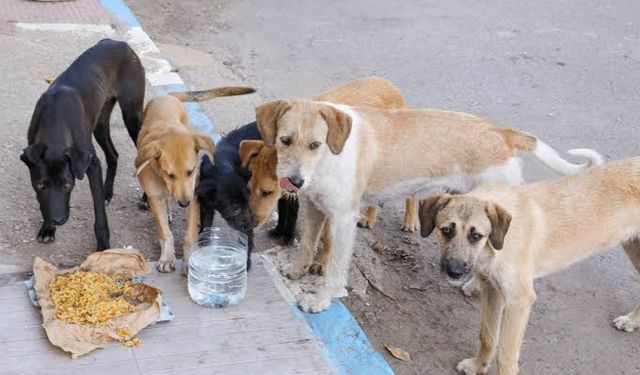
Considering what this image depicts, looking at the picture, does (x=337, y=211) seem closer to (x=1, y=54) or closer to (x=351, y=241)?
(x=351, y=241)

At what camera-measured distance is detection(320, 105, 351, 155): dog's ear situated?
4547 mm

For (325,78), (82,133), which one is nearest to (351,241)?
(82,133)

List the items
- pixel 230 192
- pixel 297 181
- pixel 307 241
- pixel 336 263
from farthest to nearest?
pixel 307 241, pixel 336 263, pixel 230 192, pixel 297 181

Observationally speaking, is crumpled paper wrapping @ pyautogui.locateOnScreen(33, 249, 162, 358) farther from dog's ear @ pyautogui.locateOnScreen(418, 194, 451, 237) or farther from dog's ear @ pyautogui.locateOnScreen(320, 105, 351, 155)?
dog's ear @ pyautogui.locateOnScreen(418, 194, 451, 237)

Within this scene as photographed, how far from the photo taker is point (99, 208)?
507 centimetres

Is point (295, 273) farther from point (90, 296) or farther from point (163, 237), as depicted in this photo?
point (90, 296)

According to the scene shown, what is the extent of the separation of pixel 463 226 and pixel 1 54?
19.4 ft

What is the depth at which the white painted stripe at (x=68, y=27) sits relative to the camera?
29.0 ft

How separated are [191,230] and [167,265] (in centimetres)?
28

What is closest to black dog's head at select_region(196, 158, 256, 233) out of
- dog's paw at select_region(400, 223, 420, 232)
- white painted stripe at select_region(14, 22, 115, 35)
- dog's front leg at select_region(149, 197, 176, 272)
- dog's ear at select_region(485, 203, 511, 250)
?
dog's front leg at select_region(149, 197, 176, 272)

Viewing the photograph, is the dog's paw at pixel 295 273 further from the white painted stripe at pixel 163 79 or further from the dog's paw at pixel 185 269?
the white painted stripe at pixel 163 79

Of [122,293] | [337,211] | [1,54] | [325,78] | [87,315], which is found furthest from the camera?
[325,78]

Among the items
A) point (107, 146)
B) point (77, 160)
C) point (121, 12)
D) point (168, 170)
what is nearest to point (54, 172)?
point (77, 160)

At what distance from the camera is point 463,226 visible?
4051 millimetres
